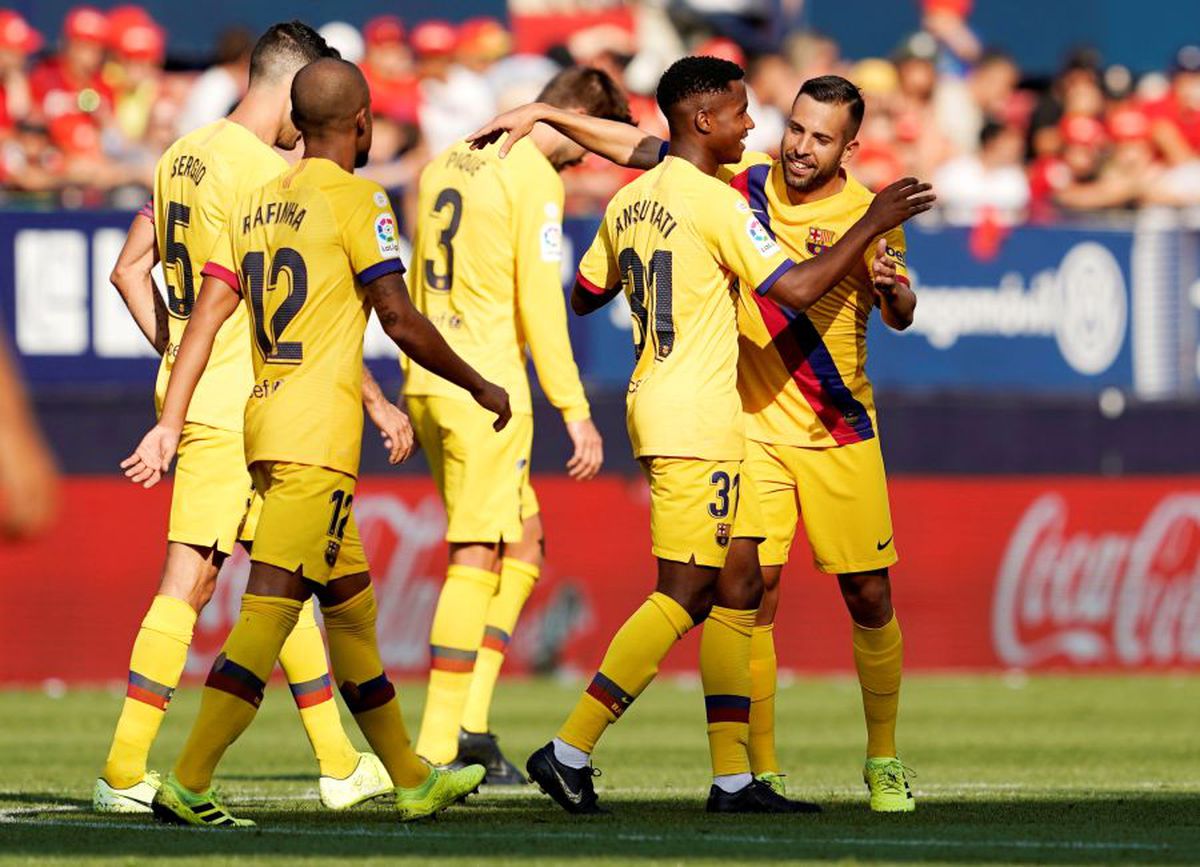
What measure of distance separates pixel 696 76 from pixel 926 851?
264 centimetres

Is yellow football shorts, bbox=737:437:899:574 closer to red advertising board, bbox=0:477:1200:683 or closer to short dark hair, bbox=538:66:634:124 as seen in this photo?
short dark hair, bbox=538:66:634:124

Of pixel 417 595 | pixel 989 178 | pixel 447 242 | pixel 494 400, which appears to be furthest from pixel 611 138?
pixel 989 178

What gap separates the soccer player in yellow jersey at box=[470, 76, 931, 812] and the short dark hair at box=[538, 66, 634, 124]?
4.15ft

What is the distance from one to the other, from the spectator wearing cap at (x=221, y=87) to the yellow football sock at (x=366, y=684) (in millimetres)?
9721

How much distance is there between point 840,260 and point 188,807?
2592 millimetres

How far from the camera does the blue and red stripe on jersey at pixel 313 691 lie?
26.2ft

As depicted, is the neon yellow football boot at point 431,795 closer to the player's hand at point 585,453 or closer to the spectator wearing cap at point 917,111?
the player's hand at point 585,453

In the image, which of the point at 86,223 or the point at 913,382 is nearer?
the point at 86,223

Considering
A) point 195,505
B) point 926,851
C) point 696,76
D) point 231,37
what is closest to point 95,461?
point 231,37

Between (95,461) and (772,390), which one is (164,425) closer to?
(772,390)

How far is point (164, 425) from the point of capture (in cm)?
697

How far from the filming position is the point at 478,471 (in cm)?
890

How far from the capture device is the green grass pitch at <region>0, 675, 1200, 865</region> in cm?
627

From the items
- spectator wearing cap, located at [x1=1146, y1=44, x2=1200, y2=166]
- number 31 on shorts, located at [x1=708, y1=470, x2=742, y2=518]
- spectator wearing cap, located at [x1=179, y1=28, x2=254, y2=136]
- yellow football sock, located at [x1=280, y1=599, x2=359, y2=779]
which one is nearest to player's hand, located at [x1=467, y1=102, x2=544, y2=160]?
number 31 on shorts, located at [x1=708, y1=470, x2=742, y2=518]
